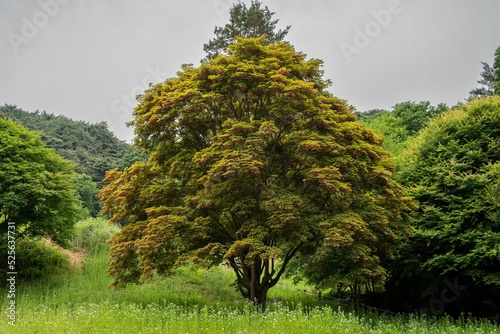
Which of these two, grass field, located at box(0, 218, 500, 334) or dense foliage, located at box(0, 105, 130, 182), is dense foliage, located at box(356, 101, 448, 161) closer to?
grass field, located at box(0, 218, 500, 334)

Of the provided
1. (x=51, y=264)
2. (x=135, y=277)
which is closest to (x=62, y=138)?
(x=51, y=264)

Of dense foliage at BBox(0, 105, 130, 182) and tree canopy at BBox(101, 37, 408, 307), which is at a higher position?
dense foliage at BBox(0, 105, 130, 182)

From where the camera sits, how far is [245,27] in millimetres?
27875

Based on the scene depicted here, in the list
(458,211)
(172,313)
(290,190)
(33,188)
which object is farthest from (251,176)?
(33,188)

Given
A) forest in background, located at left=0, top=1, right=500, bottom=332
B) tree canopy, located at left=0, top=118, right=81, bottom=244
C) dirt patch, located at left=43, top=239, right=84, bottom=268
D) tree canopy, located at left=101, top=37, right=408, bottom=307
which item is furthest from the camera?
dirt patch, located at left=43, top=239, right=84, bottom=268

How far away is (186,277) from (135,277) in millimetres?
5859

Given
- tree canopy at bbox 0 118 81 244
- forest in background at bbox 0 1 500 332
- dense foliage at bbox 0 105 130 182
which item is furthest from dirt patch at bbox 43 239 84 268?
dense foliage at bbox 0 105 130 182

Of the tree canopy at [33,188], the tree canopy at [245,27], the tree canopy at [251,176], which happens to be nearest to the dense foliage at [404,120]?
the tree canopy at [245,27]

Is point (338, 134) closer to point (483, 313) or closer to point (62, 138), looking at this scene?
point (483, 313)

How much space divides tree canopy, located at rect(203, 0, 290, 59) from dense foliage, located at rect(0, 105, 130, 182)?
57.7 ft

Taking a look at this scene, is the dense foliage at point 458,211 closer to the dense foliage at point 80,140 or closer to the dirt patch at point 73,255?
the dirt patch at point 73,255

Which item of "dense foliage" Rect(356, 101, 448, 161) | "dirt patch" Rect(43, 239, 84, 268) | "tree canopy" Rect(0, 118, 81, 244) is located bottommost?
"dirt patch" Rect(43, 239, 84, 268)

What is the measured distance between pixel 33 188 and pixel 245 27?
19986 mm

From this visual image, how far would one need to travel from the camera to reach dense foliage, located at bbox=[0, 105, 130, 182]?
38906 millimetres
